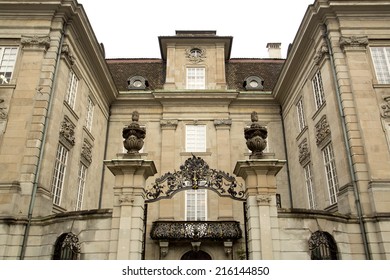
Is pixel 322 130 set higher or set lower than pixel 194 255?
higher

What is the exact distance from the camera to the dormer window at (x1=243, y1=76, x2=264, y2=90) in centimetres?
2189

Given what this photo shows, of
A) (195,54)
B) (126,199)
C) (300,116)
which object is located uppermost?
(195,54)

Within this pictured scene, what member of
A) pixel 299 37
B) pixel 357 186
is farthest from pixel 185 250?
pixel 299 37

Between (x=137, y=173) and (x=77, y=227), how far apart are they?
2.52 meters

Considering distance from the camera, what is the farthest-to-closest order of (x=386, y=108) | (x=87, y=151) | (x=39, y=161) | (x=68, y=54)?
(x=87, y=151) < (x=68, y=54) < (x=386, y=108) < (x=39, y=161)

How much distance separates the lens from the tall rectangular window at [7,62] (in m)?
13.4

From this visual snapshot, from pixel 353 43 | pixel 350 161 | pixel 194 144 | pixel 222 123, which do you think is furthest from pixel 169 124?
pixel 350 161

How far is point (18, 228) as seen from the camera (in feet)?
35.7

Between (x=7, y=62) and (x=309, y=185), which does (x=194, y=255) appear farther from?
(x=7, y=62)

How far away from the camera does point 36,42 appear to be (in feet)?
44.9

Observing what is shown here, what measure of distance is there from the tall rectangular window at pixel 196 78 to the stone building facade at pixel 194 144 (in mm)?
67

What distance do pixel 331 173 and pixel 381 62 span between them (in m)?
4.80

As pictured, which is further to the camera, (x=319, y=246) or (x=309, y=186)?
(x=309, y=186)
